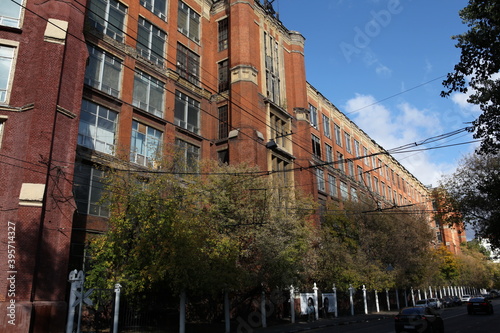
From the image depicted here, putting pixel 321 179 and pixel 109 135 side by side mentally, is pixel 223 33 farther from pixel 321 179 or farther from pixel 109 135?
pixel 321 179

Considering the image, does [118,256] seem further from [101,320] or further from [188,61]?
[188,61]

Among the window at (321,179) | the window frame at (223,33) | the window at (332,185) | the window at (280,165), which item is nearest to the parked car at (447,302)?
the window at (332,185)

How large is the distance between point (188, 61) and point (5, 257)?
72.7 feet

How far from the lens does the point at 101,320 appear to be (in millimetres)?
18625

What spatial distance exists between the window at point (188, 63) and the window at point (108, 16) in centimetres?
556

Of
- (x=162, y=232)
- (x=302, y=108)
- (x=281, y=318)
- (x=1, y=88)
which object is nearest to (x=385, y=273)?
(x=281, y=318)

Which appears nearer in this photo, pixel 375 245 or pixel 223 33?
pixel 223 33

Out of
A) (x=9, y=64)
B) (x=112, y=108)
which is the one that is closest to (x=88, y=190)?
(x=112, y=108)

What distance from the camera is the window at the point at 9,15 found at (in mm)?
20188

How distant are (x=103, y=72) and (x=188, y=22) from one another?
39.8 ft

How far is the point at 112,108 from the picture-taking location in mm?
25500

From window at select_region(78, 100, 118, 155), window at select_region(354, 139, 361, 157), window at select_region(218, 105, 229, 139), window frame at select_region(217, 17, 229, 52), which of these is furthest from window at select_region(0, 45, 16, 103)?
window at select_region(354, 139, 361, 157)

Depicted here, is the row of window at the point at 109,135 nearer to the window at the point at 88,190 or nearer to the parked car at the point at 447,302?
the window at the point at 88,190

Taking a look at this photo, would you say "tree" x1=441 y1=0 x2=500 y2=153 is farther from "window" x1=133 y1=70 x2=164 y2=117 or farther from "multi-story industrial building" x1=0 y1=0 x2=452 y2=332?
"window" x1=133 y1=70 x2=164 y2=117
